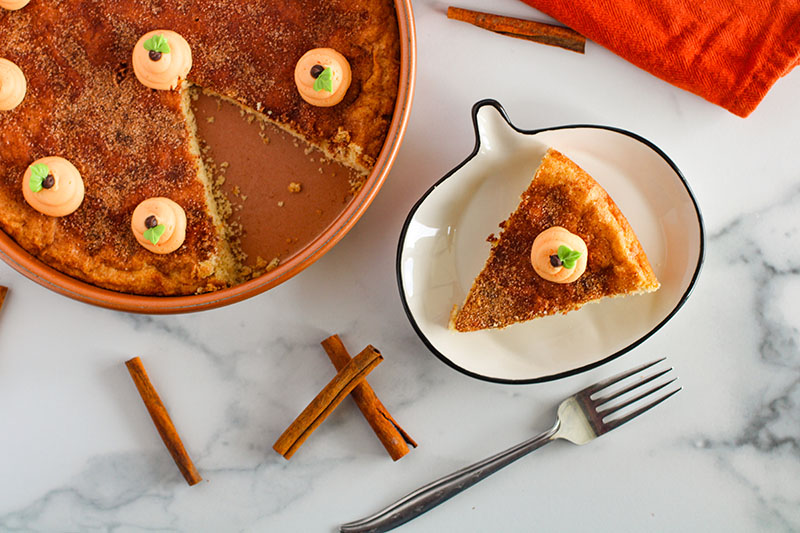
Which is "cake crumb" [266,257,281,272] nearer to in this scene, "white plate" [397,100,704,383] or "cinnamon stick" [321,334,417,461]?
"cinnamon stick" [321,334,417,461]

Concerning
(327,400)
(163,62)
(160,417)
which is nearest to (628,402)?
(327,400)

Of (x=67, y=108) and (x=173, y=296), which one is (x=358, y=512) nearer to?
(x=173, y=296)

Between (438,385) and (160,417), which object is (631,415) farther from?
(160,417)

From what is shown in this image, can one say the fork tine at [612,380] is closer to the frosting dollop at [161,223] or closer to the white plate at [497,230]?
the white plate at [497,230]

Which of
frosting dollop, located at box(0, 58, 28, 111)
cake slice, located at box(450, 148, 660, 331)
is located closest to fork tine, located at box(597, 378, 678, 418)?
cake slice, located at box(450, 148, 660, 331)

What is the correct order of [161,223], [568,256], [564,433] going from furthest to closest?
[564,433] < [161,223] < [568,256]

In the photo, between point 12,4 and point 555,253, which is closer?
point 555,253
